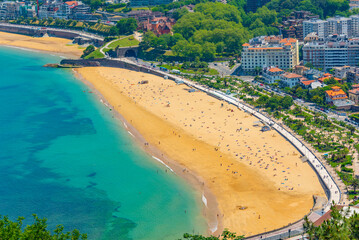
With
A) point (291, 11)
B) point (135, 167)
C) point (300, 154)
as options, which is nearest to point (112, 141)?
point (135, 167)

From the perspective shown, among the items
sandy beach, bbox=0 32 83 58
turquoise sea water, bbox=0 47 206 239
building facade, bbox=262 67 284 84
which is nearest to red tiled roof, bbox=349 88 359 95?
building facade, bbox=262 67 284 84

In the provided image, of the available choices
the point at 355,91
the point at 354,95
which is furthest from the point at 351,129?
the point at 355,91

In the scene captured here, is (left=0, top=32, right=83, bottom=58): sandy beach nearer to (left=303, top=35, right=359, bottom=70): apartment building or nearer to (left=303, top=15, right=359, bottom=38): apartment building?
(left=303, top=15, right=359, bottom=38): apartment building

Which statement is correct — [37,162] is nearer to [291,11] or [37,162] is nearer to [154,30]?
[154,30]

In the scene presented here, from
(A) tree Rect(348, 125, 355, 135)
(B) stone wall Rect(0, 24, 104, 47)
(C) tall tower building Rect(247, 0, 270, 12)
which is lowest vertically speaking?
(A) tree Rect(348, 125, 355, 135)

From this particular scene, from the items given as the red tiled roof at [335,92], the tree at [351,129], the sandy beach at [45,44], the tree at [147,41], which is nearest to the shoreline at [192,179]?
the tree at [351,129]

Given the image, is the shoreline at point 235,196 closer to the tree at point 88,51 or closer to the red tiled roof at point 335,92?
the red tiled roof at point 335,92
